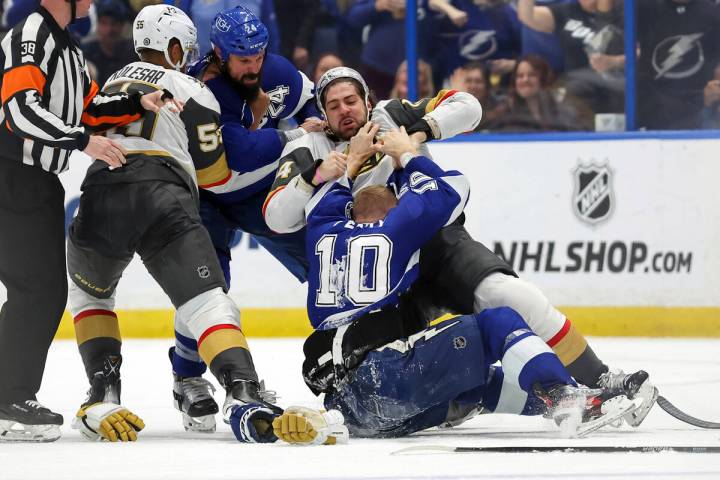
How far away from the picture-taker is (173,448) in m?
3.88

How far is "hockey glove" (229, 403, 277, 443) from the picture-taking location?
12.7ft

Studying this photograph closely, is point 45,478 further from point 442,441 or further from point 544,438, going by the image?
point 544,438

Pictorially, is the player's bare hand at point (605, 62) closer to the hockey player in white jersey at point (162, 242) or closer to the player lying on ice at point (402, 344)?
Result: the hockey player in white jersey at point (162, 242)

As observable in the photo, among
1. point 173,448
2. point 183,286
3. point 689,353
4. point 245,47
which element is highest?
point 245,47

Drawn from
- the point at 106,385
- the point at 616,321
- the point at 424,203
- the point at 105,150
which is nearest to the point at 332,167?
the point at 424,203

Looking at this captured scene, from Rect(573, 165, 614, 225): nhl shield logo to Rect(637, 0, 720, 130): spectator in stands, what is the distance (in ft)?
1.39

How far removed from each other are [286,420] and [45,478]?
70 centimetres

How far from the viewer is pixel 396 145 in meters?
4.16

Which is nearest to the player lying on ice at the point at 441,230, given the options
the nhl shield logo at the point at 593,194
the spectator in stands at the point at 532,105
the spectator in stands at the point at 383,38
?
the nhl shield logo at the point at 593,194

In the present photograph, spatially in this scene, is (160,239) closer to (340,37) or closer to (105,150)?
(105,150)

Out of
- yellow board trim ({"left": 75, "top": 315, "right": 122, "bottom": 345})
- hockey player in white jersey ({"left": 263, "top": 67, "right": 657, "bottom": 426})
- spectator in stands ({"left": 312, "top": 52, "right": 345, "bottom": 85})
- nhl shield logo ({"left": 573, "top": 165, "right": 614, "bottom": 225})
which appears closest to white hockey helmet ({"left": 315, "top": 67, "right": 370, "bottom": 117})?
hockey player in white jersey ({"left": 263, "top": 67, "right": 657, "bottom": 426})

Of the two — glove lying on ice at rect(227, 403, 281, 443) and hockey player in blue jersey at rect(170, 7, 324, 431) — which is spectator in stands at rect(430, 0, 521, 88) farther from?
glove lying on ice at rect(227, 403, 281, 443)

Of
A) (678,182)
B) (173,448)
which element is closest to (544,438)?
(173,448)

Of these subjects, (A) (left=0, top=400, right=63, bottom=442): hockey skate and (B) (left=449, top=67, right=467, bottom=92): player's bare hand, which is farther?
(B) (left=449, top=67, right=467, bottom=92): player's bare hand
